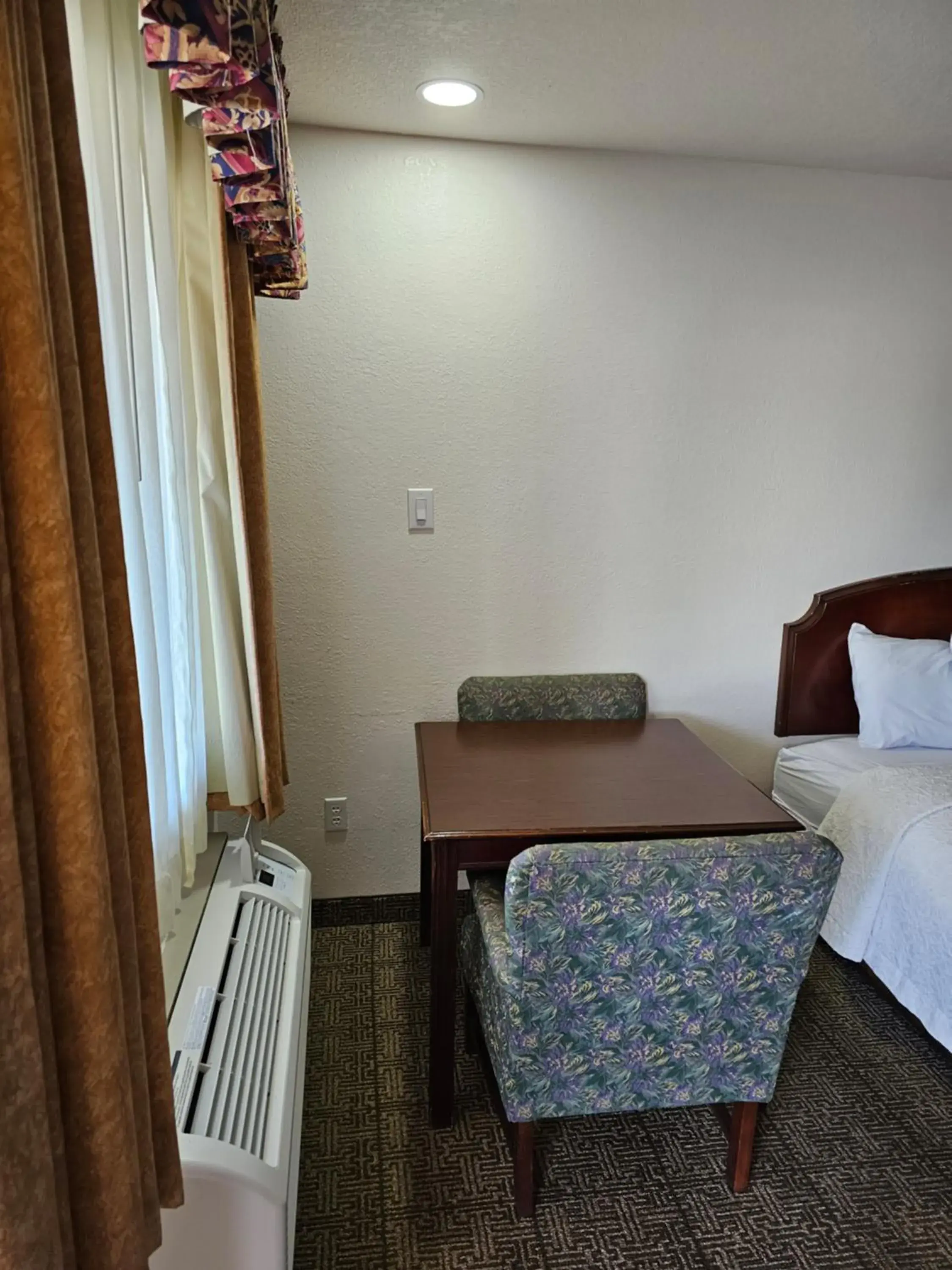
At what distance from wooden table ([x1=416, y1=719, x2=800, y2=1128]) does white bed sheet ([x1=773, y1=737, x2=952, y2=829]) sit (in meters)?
0.50

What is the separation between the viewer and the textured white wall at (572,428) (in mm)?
2246

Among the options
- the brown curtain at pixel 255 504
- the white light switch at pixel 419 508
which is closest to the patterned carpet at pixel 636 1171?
the brown curtain at pixel 255 504

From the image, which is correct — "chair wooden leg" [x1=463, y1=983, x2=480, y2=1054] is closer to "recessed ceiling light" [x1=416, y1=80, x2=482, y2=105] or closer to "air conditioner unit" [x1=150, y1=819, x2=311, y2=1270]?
"air conditioner unit" [x1=150, y1=819, x2=311, y2=1270]

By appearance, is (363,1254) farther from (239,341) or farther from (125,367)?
(239,341)

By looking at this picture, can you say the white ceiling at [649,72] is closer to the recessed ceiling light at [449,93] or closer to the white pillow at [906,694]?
the recessed ceiling light at [449,93]

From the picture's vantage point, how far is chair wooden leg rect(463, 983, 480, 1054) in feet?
6.59

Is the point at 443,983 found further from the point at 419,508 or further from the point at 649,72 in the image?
the point at 649,72

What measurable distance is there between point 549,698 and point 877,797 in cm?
95

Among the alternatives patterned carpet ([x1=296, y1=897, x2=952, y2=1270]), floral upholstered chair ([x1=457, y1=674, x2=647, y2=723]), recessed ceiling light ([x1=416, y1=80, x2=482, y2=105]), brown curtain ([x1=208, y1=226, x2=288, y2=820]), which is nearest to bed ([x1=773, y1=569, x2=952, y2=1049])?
patterned carpet ([x1=296, y1=897, x2=952, y2=1270])

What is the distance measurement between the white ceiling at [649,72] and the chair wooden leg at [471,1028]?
212cm

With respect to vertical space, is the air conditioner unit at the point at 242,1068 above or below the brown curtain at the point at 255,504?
below

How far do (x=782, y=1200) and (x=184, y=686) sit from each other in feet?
5.14

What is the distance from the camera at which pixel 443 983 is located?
171cm

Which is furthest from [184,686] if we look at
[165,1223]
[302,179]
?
[302,179]
